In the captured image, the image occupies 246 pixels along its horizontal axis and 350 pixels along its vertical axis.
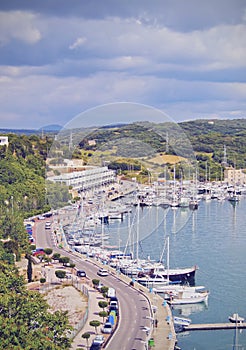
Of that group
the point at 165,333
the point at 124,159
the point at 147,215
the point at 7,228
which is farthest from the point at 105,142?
the point at 165,333

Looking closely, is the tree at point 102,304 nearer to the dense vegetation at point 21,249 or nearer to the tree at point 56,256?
the dense vegetation at point 21,249

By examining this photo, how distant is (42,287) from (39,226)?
487 centimetres

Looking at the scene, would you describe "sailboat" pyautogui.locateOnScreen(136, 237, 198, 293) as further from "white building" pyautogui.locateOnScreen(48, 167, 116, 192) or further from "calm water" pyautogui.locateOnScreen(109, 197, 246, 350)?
"white building" pyautogui.locateOnScreen(48, 167, 116, 192)

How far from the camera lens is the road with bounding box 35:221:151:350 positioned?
6852 mm

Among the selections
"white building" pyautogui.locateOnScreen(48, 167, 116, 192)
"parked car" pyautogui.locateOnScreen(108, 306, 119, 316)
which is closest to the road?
"parked car" pyautogui.locateOnScreen(108, 306, 119, 316)

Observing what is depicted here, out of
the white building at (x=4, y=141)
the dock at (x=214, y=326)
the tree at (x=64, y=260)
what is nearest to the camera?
the dock at (x=214, y=326)

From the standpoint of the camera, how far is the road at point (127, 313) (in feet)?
22.5

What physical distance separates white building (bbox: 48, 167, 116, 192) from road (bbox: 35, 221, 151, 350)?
5.47 feet

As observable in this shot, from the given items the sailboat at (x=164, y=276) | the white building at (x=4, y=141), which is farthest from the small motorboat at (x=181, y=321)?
the white building at (x=4, y=141)

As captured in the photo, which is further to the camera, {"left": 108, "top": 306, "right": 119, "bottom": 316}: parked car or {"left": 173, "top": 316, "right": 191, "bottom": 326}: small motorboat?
{"left": 173, "top": 316, "right": 191, "bottom": 326}: small motorboat

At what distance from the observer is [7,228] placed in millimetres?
11125

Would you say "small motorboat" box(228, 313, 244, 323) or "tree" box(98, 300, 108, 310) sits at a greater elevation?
"tree" box(98, 300, 108, 310)

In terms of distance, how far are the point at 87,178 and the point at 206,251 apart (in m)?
2.61

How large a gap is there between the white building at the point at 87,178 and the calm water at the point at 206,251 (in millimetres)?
909
